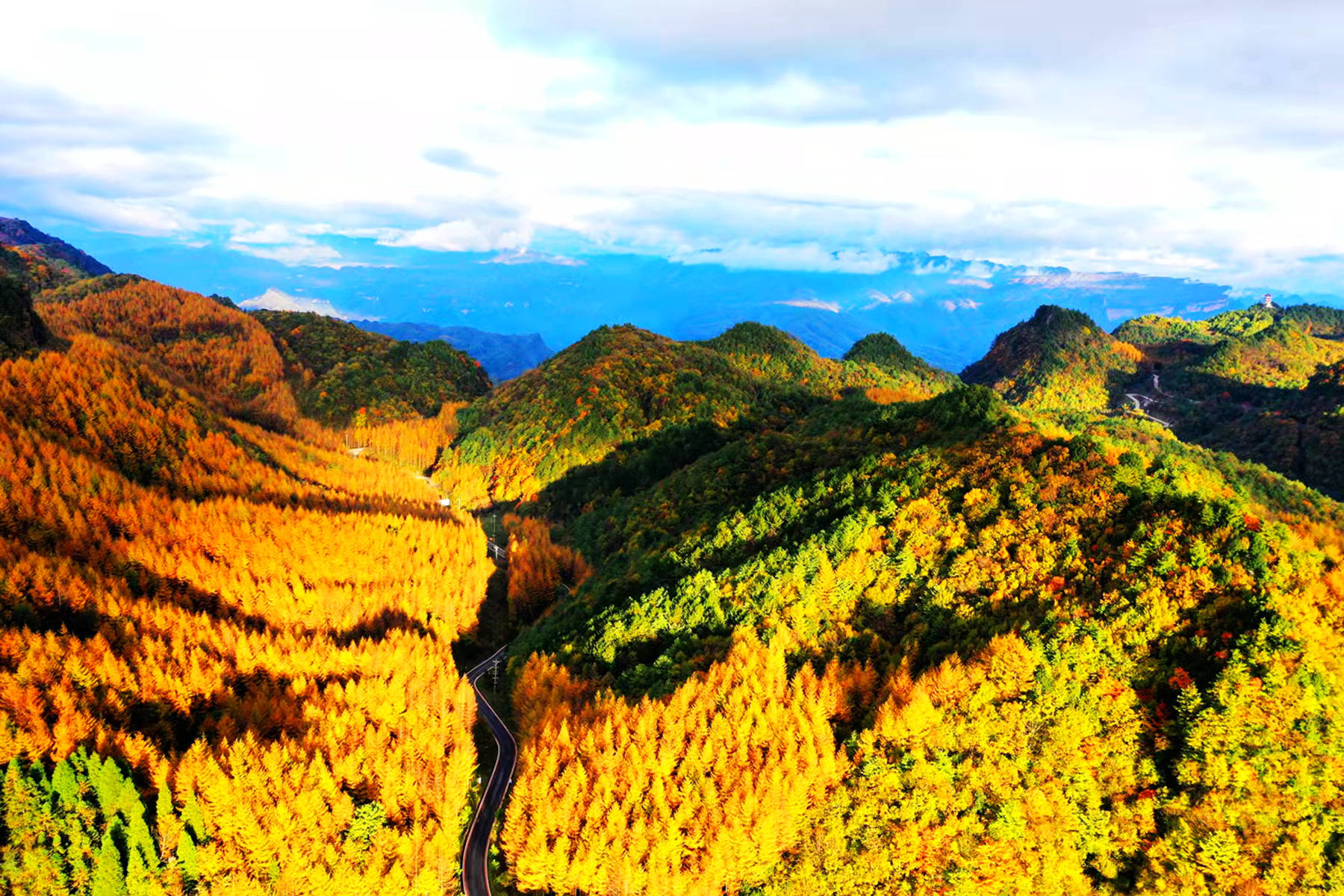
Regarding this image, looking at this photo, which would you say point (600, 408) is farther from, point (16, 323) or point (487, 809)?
point (16, 323)

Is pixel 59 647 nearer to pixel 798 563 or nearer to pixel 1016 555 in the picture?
pixel 798 563

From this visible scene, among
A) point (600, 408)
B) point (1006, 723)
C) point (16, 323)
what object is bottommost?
point (1006, 723)

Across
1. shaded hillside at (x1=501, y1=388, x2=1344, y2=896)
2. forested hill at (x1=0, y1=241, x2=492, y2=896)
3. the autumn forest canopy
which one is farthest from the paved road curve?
shaded hillside at (x1=501, y1=388, x2=1344, y2=896)

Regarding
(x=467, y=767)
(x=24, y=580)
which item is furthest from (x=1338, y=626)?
(x=24, y=580)

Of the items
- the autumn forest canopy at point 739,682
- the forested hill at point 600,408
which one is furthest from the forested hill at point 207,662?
the forested hill at point 600,408

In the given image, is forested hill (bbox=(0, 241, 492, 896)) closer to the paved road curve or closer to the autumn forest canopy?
the autumn forest canopy

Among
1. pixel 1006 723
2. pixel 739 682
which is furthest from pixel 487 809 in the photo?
pixel 1006 723

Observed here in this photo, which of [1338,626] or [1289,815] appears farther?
[1338,626]
